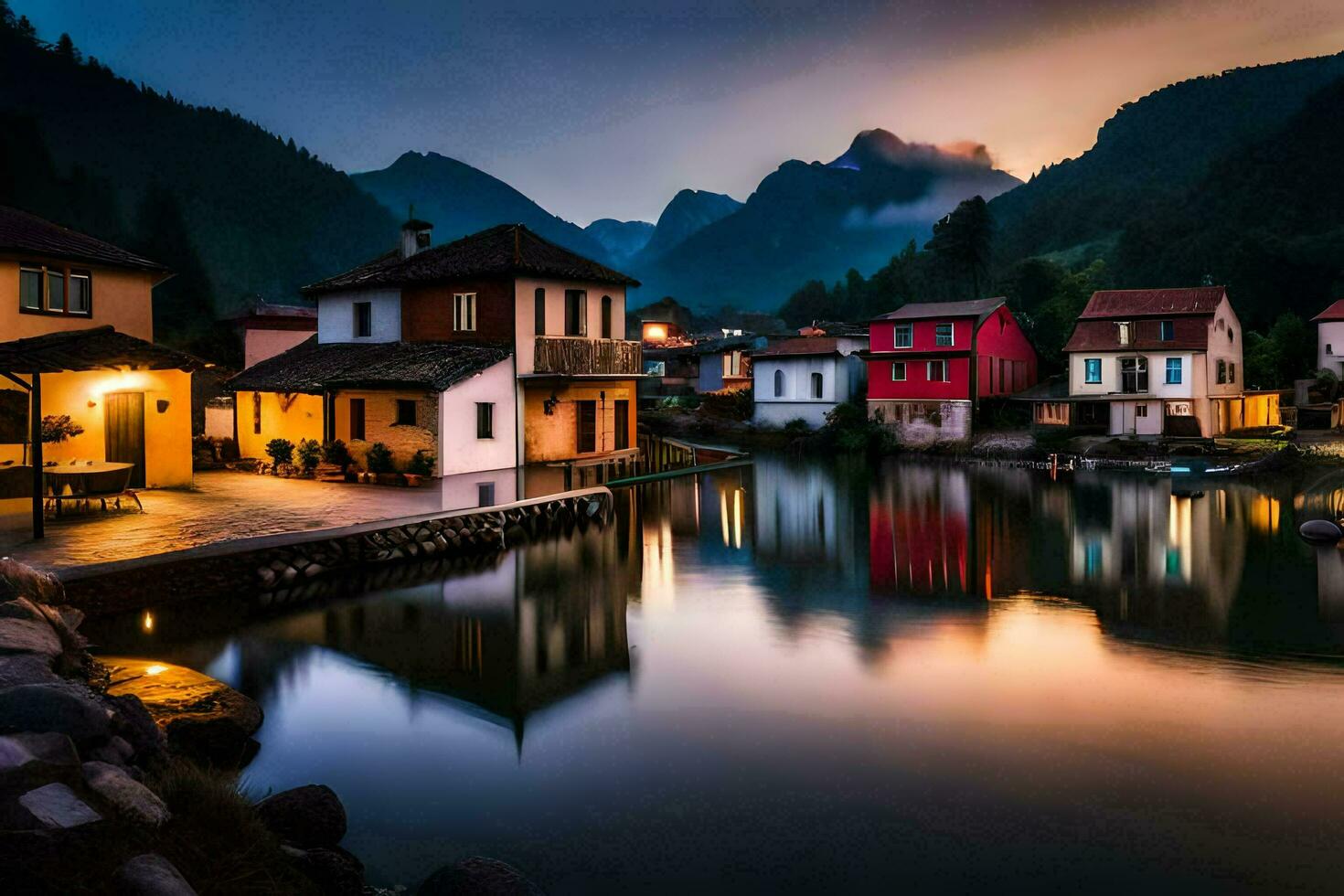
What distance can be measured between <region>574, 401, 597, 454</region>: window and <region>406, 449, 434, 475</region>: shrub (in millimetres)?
6783

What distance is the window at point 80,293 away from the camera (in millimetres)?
21188

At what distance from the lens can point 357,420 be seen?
92.0ft

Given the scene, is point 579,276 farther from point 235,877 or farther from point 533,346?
point 235,877

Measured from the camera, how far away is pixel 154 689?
10516 millimetres

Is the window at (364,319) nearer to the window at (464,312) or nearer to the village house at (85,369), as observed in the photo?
the window at (464,312)

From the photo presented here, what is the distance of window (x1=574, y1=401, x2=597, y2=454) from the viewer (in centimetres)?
3178

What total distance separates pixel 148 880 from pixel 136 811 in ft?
3.67

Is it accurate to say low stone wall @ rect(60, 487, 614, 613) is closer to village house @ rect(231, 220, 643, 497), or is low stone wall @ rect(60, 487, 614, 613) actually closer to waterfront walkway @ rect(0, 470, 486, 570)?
waterfront walkway @ rect(0, 470, 486, 570)

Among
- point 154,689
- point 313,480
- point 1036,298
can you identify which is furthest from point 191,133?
point 154,689

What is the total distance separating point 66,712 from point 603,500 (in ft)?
60.7

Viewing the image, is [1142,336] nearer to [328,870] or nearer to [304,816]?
[304,816]

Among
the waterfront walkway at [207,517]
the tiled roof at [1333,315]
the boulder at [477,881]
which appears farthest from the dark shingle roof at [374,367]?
the tiled roof at [1333,315]

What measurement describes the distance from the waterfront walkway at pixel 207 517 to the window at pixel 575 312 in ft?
27.7

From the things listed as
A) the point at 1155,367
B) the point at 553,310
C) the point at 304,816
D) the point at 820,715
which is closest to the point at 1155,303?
the point at 1155,367
